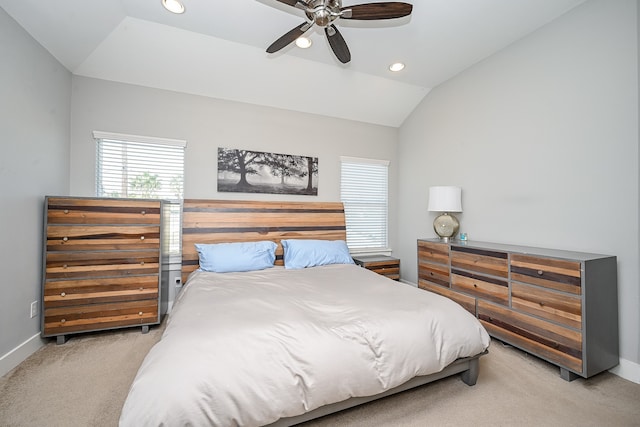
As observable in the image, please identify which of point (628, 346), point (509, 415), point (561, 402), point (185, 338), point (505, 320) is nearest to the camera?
point (185, 338)

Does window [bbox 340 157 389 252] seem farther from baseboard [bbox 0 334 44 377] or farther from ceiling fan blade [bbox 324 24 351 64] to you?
baseboard [bbox 0 334 44 377]

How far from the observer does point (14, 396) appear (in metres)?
1.78

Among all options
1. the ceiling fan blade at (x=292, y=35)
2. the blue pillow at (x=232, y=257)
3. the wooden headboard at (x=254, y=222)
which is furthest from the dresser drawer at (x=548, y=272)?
the ceiling fan blade at (x=292, y=35)

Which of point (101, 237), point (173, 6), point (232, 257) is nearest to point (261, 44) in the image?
point (173, 6)

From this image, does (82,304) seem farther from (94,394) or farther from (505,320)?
(505,320)

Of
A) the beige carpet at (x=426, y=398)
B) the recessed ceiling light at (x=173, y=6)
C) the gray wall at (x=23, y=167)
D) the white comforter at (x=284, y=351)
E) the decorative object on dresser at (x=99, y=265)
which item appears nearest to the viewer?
the white comforter at (x=284, y=351)

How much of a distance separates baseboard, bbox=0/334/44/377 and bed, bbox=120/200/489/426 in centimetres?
139

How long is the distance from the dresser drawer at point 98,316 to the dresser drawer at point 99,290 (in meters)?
0.05

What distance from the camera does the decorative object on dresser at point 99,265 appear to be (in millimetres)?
2426

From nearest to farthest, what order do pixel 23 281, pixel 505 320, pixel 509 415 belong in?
pixel 509 415 < pixel 23 281 < pixel 505 320

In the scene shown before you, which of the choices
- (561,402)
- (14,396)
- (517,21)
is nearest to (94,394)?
(14,396)

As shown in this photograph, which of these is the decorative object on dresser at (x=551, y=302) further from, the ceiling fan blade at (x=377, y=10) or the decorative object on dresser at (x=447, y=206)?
the ceiling fan blade at (x=377, y=10)

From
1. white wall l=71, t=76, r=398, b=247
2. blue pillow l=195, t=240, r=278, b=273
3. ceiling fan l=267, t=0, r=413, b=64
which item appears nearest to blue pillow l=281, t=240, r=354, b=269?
blue pillow l=195, t=240, r=278, b=273

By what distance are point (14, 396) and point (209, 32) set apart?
3382 millimetres
